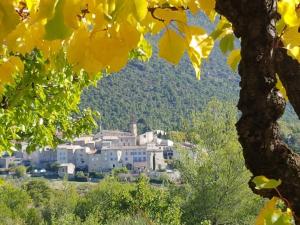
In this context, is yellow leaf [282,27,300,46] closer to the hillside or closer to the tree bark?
the tree bark

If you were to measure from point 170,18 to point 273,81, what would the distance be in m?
0.11

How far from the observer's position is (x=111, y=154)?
175 ft

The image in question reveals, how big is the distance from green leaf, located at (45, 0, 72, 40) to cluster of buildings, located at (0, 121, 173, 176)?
50.3 metres

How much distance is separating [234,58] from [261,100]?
0.24m

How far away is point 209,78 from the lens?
7144cm

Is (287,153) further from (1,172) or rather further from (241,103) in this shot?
(1,172)

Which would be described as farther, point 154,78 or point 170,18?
point 154,78

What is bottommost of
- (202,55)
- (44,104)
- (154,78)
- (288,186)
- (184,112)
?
(288,186)

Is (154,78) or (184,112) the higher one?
(154,78)

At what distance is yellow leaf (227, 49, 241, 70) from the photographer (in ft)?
2.21

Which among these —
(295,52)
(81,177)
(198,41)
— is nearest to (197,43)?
(198,41)

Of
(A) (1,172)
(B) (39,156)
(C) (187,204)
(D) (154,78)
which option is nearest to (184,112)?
(D) (154,78)

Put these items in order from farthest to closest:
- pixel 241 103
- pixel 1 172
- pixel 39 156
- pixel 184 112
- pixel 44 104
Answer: pixel 184 112, pixel 39 156, pixel 1 172, pixel 44 104, pixel 241 103

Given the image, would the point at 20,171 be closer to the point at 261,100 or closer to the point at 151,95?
the point at 151,95
